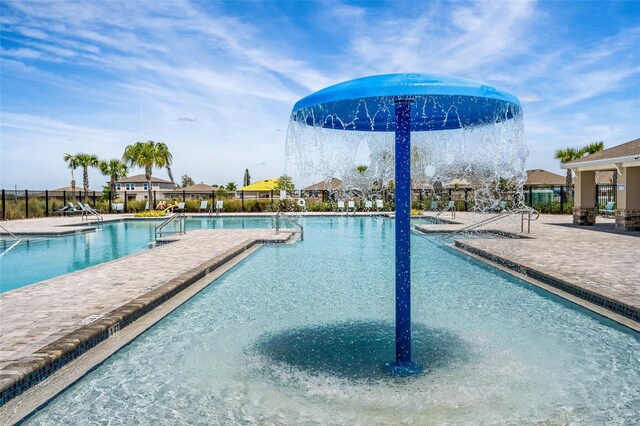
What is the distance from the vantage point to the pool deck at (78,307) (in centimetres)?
459

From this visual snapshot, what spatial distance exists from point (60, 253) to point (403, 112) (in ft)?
43.0

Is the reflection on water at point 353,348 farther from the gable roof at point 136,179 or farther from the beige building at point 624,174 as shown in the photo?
the gable roof at point 136,179

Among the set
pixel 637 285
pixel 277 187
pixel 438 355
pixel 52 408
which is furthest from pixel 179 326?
pixel 277 187

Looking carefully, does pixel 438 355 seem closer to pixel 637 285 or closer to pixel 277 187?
pixel 637 285

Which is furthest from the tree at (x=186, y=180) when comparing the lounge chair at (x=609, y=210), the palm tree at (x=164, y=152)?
the lounge chair at (x=609, y=210)

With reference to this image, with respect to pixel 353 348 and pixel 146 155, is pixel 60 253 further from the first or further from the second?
pixel 146 155

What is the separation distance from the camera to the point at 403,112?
4.65 m

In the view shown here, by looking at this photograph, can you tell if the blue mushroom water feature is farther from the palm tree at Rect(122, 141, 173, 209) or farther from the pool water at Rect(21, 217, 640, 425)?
the palm tree at Rect(122, 141, 173, 209)

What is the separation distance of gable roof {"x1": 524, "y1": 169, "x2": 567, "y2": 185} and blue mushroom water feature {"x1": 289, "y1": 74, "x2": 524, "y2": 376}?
1394 inches

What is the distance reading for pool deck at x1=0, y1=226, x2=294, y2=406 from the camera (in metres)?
4.59

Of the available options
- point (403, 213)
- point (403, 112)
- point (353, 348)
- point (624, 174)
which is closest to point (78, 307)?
point (353, 348)

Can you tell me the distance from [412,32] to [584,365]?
10486mm

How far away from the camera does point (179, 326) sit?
655 centimetres

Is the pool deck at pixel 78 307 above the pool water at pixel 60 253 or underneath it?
above
